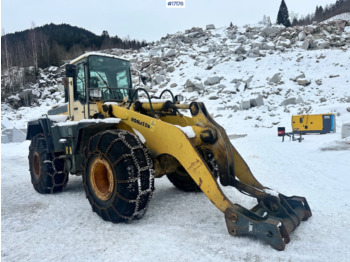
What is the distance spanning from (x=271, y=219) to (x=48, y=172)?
172 inches

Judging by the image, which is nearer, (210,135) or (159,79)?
(210,135)

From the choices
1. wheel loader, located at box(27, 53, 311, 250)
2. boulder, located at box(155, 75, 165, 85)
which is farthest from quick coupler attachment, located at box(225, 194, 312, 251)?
boulder, located at box(155, 75, 165, 85)

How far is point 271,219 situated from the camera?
3.06 metres

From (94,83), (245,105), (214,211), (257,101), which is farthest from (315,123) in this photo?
(94,83)

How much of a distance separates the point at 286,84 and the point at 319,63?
433 cm

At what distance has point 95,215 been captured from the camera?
14.1 ft

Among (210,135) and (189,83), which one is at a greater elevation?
(189,83)

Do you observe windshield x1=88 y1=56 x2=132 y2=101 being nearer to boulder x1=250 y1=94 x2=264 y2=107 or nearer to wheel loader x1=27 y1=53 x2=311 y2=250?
wheel loader x1=27 y1=53 x2=311 y2=250

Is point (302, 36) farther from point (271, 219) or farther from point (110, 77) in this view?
point (271, 219)

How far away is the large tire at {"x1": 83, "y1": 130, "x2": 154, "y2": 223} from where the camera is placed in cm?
372

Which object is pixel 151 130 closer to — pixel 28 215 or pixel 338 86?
pixel 28 215

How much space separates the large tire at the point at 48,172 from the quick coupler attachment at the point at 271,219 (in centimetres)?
379

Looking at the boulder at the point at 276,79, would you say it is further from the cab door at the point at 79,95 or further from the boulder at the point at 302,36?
the cab door at the point at 79,95

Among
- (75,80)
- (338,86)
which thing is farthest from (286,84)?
(75,80)
